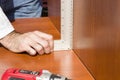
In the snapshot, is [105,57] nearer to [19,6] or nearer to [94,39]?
[94,39]

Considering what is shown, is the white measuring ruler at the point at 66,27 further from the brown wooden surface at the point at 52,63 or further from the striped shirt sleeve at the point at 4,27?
the striped shirt sleeve at the point at 4,27

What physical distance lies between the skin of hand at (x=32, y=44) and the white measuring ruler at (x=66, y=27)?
0.12ft

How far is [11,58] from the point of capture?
37.4 inches

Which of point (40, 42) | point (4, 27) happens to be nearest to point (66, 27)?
point (40, 42)

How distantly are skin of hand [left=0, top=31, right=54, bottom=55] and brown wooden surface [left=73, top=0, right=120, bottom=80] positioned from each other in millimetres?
109

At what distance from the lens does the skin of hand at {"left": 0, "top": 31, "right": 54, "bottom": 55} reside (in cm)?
96

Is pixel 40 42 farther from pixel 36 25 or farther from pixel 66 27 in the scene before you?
pixel 36 25

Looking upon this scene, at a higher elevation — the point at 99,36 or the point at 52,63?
the point at 99,36

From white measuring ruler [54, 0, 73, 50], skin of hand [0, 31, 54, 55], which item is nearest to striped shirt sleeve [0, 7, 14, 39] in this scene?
skin of hand [0, 31, 54, 55]

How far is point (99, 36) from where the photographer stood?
2.37ft

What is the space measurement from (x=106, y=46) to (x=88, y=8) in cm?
16

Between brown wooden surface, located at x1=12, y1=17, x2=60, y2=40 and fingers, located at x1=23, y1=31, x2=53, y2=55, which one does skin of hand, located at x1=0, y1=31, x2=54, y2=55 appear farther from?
brown wooden surface, located at x1=12, y1=17, x2=60, y2=40

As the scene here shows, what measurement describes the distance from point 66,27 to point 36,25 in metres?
0.30

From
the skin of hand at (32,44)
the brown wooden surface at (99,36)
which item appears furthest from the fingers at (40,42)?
the brown wooden surface at (99,36)
